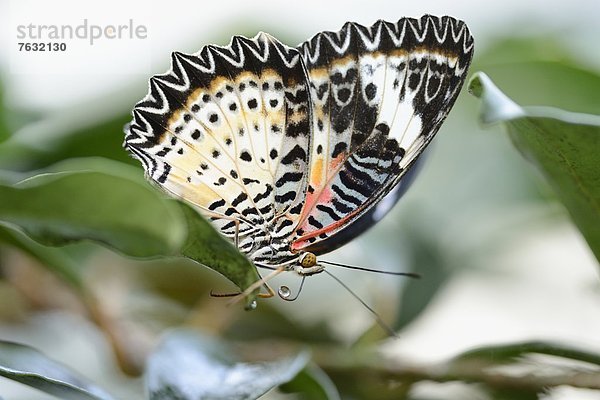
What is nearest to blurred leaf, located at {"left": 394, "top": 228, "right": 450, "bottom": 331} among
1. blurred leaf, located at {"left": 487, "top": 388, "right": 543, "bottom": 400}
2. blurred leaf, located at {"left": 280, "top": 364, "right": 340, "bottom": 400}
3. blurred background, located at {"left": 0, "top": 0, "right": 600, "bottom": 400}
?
blurred background, located at {"left": 0, "top": 0, "right": 600, "bottom": 400}

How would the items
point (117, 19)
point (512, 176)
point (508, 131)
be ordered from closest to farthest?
point (508, 131)
point (117, 19)
point (512, 176)

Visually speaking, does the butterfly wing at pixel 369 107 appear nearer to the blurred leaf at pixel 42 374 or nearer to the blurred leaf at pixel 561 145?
the blurred leaf at pixel 561 145

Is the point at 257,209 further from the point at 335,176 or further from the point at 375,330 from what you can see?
the point at 375,330

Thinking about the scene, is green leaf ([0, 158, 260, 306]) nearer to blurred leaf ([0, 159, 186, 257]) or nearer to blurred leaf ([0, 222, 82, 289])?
blurred leaf ([0, 159, 186, 257])

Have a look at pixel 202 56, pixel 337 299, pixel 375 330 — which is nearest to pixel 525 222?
pixel 337 299

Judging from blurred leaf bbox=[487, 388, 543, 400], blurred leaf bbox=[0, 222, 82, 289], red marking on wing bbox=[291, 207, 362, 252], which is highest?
red marking on wing bbox=[291, 207, 362, 252]

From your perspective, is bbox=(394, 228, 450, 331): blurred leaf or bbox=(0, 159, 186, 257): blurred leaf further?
bbox=(394, 228, 450, 331): blurred leaf

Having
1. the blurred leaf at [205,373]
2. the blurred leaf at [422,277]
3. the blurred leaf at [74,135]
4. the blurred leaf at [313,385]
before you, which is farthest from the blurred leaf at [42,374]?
the blurred leaf at [422,277]
